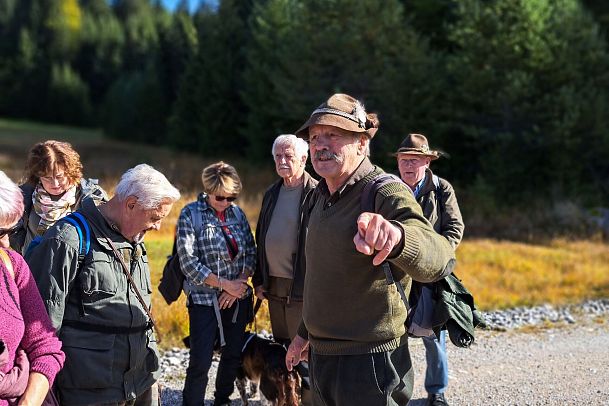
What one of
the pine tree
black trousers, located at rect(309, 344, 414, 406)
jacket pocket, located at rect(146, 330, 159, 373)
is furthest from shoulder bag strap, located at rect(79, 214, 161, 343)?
the pine tree

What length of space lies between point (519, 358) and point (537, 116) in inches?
480

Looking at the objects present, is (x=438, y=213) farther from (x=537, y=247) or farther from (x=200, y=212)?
(x=537, y=247)

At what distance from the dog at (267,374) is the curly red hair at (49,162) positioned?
1912mm

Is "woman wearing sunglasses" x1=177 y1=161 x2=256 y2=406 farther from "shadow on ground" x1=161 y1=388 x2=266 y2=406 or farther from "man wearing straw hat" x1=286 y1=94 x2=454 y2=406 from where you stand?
"man wearing straw hat" x1=286 y1=94 x2=454 y2=406

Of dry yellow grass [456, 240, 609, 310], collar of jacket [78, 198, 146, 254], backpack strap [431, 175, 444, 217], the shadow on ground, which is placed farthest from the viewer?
dry yellow grass [456, 240, 609, 310]

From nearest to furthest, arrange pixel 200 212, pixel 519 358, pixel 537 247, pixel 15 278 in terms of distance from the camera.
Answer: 1. pixel 15 278
2. pixel 200 212
3. pixel 519 358
4. pixel 537 247

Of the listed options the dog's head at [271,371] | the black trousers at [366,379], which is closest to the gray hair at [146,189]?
the black trousers at [366,379]

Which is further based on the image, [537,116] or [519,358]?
[537,116]

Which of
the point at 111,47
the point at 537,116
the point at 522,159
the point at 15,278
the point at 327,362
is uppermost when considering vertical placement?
the point at 111,47

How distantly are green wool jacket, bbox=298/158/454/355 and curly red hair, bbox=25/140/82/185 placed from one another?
208cm

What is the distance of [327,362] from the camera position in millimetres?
3094

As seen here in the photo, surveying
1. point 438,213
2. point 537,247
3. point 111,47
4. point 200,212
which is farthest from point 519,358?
point 111,47

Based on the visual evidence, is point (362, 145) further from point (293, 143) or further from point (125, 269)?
point (293, 143)

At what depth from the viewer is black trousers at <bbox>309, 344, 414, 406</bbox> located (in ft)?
9.66
